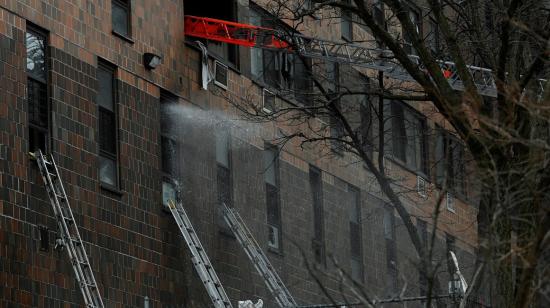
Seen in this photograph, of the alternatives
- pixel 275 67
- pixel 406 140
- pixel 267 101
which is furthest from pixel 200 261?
pixel 406 140

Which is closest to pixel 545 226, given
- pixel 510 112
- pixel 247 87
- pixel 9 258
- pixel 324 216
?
pixel 510 112

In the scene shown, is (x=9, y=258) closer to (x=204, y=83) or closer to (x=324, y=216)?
(x=204, y=83)

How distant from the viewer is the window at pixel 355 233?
36812 mm

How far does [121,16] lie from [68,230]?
491 cm

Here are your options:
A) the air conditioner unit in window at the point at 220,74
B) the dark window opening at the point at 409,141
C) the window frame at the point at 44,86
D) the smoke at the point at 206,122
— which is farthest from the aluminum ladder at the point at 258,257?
the dark window opening at the point at 409,141

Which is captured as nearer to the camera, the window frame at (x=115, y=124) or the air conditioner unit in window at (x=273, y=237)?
the window frame at (x=115, y=124)

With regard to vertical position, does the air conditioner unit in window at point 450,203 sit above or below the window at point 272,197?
above

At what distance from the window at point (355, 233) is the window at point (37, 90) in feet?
46.9

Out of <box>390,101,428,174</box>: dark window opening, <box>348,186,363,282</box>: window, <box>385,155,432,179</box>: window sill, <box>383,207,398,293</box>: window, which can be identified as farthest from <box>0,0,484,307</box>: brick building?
<box>390,101,428,174</box>: dark window opening

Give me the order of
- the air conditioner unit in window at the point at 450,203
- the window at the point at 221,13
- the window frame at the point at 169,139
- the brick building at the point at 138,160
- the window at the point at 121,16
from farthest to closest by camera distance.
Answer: the air conditioner unit in window at the point at 450,203
the window at the point at 221,13
the window frame at the point at 169,139
the window at the point at 121,16
the brick building at the point at 138,160

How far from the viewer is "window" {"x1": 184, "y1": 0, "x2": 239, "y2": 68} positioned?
99.8ft

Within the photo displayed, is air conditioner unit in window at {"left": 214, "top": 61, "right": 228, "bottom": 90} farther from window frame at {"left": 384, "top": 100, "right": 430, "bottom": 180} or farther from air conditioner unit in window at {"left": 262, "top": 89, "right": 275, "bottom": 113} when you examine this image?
window frame at {"left": 384, "top": 100, "right": 430, "bottom": 180}

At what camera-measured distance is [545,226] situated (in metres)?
14.1

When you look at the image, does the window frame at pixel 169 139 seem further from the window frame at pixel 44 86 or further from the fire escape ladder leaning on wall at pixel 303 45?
the window frame at pixel 44 86
